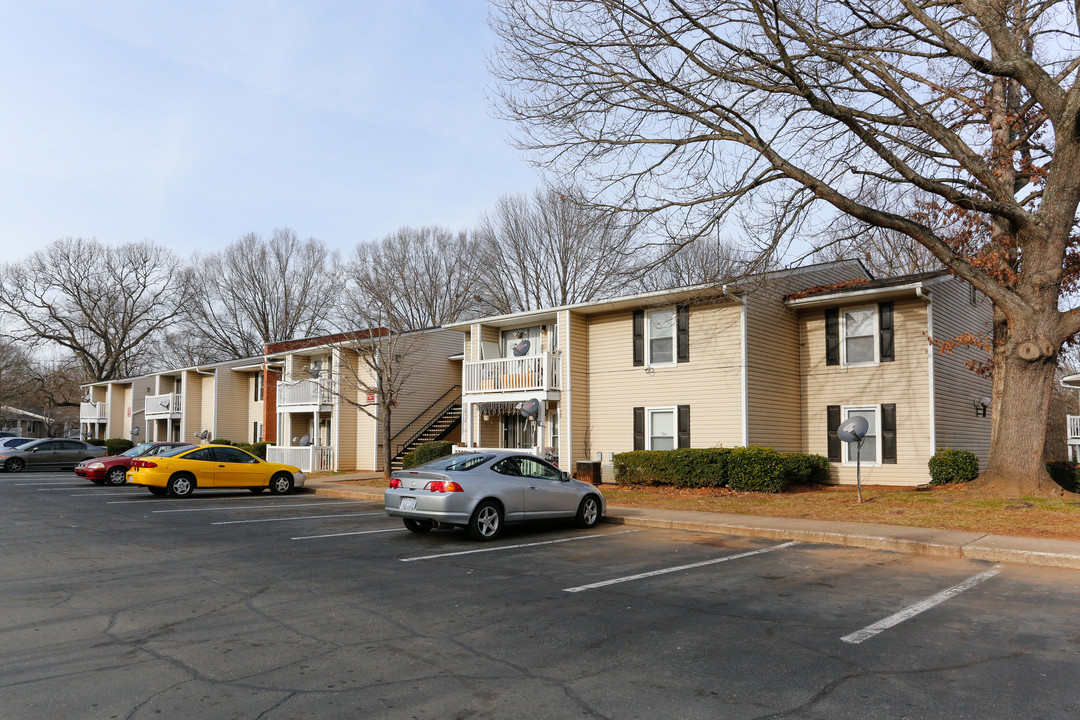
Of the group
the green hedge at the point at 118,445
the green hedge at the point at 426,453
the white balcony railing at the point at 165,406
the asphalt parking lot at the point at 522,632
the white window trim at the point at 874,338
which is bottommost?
the asphalt parking lot at the point at 522,632

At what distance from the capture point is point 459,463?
39.3 feet

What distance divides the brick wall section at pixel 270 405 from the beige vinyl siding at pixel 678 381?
20.6 m

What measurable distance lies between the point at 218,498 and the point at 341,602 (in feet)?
46.3

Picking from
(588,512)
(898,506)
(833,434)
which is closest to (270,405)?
(833,434)

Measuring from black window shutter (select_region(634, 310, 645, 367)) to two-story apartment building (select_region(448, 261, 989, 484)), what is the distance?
33 millimetres

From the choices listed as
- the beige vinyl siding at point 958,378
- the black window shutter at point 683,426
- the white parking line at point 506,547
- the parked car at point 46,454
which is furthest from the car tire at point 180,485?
the beige vinyl siding at point 958,378

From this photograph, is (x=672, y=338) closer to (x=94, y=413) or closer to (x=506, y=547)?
(x=506, y=547)

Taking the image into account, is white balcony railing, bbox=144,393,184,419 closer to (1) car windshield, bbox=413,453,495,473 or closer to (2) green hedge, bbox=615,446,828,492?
(2) green hedge, bbox=615,446,828,492

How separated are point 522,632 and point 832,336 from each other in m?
18.2

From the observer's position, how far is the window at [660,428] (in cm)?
2205


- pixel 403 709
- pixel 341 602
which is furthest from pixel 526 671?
pixel 341 602

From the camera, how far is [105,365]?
211ft

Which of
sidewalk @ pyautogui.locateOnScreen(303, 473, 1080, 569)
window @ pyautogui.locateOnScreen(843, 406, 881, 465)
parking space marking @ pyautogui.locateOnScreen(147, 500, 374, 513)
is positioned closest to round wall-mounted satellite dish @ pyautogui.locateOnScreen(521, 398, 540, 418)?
parking space marking @ pyautogui.locateOnScreen(147, 500, 374, 513)

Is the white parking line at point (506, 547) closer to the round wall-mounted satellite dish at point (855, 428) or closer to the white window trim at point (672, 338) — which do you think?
the round wall-mounted satellite dish at point (855, 428)
